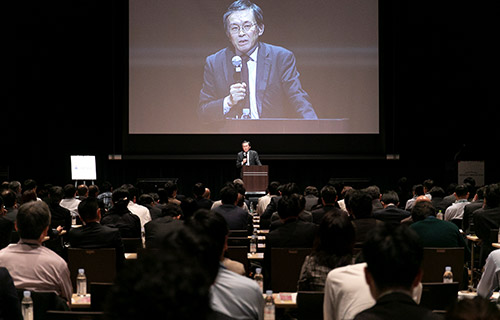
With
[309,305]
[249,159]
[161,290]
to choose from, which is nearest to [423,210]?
[309,305]

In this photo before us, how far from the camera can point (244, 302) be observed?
2248mm

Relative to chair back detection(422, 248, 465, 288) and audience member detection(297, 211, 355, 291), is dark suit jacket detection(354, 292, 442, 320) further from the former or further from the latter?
chair back detection(422, 248, 465, 288)

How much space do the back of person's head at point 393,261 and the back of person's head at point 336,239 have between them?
110 centimetres

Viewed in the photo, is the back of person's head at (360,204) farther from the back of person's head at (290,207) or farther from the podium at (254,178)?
the podium at (254,178)

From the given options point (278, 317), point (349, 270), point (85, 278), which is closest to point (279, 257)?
point (278, 317)

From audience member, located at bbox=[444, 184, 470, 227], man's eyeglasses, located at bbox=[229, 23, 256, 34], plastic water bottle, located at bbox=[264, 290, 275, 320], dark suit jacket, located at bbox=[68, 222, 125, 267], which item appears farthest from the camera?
man's eyeglasses, located at bbox=[229, 23, 256, 34]

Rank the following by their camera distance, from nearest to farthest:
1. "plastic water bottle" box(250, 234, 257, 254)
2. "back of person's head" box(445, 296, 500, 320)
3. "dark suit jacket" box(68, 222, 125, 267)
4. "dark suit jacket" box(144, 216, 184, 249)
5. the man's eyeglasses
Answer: "back of person's head" box(445, 296, 500, 320)
"dark suit jacket" box(68, 222, 125, 267)
"dark suit jacket" box(144, 216, 184, 249)
"plastic water bottle" box(250, 234, 257, 254)
the man's eyeglasses

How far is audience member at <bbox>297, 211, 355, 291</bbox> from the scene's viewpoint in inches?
122

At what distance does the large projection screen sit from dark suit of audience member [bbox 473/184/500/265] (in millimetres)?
7350

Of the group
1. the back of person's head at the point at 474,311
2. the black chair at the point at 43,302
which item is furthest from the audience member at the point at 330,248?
the back of person's head at the point at 474,311

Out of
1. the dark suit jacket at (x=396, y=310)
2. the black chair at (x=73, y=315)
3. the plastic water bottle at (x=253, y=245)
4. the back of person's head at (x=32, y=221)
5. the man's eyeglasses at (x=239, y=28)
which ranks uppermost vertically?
the man's eyeglasses at (x=239, y=28)

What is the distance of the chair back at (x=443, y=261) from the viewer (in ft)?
14.1

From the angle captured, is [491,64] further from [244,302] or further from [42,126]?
[244,302]

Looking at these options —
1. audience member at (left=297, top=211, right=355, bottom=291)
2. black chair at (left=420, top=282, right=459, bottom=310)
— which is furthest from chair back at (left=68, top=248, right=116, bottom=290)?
black chair at (left=420, top=282, right=459, bottom=310)
